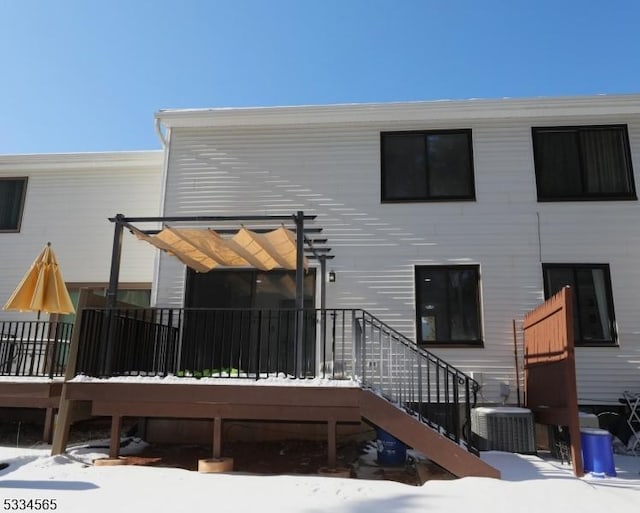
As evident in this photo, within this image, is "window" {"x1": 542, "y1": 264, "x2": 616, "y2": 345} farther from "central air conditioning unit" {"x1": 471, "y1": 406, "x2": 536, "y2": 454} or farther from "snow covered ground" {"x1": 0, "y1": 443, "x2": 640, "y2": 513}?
"snow covered ground" {"x1": 0, "y1": 443, "x2": 640, "y2": 513}

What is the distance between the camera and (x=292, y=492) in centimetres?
498

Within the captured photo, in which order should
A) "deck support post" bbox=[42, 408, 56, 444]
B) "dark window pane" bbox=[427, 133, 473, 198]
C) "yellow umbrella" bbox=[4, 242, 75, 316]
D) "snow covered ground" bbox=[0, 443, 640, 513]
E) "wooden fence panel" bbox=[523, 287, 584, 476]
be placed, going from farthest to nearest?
1. "dark window pane" bbox=[427, 133, 473, 198]
2. "yellow umbrella" bbox=[4, 242, 75, 316]
3. "deck support post" bbox=[42, 408, 56, 444]
4. "wooden fence panel" bbox=[523, 287, 584, 476]
5. "snow covered ground" bbox=[0, 443, 640, 513]

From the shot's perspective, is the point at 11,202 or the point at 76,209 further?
the point at 11,202

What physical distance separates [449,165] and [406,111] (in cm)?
122

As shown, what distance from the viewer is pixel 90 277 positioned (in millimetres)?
10172

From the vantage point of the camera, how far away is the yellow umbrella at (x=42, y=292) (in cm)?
768

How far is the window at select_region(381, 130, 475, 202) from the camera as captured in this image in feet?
29.5

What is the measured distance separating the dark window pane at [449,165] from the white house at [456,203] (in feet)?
0.08

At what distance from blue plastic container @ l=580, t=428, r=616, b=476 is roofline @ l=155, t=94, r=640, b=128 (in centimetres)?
547

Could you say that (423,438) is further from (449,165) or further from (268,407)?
(449,165)

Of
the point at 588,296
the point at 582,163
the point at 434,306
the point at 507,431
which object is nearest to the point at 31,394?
the point at 434,306

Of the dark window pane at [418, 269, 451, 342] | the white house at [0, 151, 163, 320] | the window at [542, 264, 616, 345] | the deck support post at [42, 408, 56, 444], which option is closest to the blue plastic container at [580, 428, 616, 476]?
the window at [542, 264, 616, 345]

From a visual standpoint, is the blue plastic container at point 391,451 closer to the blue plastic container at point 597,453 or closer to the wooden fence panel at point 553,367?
the wooden fence panel at point 553,367

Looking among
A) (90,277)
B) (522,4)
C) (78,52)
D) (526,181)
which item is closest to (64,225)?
(90,277)
